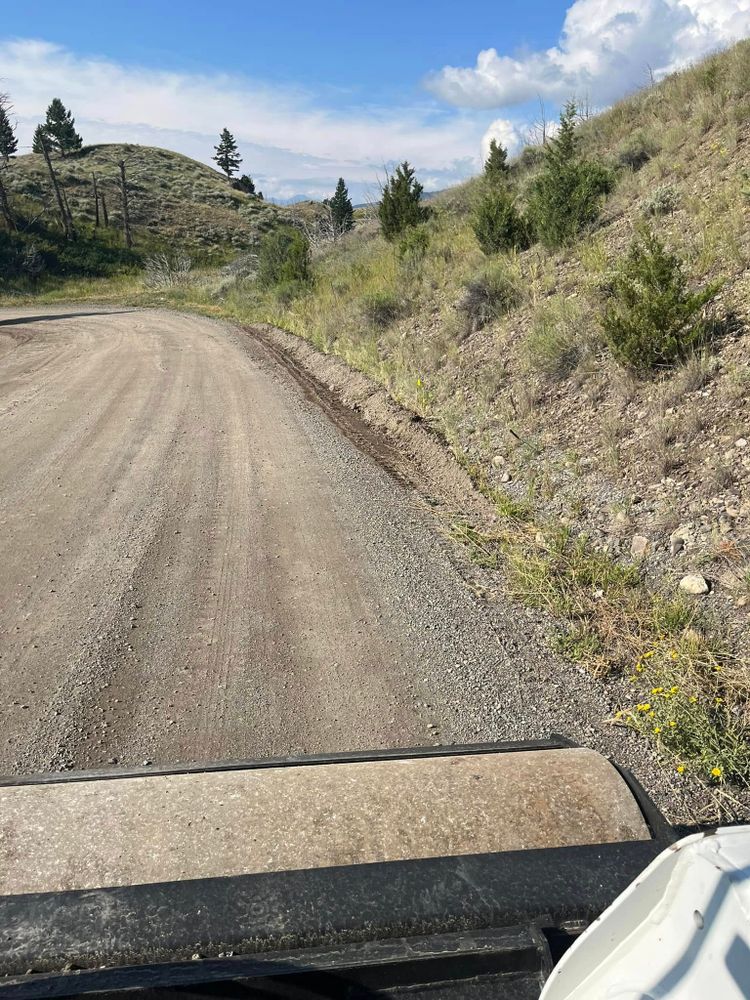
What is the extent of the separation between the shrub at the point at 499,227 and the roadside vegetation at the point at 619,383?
0.05 meters

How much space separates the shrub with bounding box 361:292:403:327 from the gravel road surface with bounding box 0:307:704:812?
18.3 ft

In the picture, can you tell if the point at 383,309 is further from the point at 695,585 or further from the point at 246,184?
the point at 246,184

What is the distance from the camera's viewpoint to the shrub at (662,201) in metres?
9.48

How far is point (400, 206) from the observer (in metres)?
19.8

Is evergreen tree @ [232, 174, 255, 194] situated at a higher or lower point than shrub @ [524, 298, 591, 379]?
higher

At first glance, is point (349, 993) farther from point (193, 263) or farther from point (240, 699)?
point (193, 263)

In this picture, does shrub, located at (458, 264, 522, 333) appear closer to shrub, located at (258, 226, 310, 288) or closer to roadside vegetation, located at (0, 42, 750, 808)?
roadside vegetation, located at (0, 42, 750, 808)

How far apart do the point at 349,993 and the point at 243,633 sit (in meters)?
2.74

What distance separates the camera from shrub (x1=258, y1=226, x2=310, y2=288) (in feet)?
70.2

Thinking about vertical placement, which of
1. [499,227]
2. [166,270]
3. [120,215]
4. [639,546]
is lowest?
[639,546]

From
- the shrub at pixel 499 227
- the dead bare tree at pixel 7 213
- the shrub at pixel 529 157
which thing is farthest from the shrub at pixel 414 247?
the dead bare tree at pixel 7 213

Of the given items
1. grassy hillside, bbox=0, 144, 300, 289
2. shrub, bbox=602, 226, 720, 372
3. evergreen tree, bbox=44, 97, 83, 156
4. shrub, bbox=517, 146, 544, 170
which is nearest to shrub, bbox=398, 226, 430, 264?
shrub, bbox=517, 146, 544, 170

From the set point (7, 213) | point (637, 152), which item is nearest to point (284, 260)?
point (637, 152)

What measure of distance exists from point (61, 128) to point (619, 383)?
7589 centimetres
